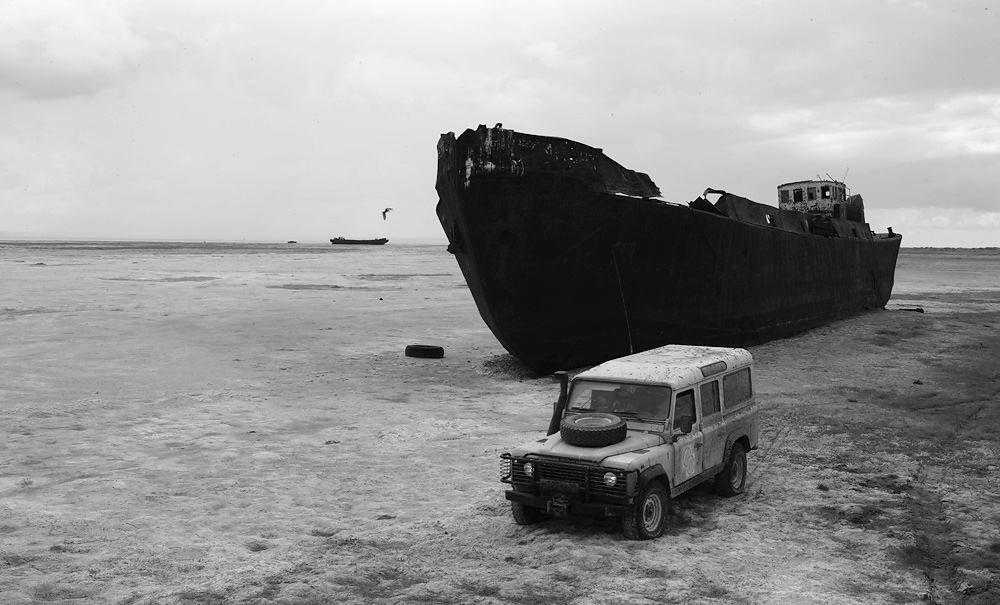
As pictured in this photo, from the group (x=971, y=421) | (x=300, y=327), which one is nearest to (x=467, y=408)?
(x=971, y=421)

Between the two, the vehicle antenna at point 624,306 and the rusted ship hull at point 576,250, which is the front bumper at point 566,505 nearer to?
the rusted ship hull at point 576,250

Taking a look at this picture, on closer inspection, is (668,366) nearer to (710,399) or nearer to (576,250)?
(710,399)

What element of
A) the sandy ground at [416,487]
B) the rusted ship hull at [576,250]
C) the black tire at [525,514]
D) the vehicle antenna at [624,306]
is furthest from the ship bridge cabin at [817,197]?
the black tire at [525,514]

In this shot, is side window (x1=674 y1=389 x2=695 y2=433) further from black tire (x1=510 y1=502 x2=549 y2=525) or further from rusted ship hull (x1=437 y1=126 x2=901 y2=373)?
rusted ship hull (x1=437 y1=126 x2=901 y2=373)

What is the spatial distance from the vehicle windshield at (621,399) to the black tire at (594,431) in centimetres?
35

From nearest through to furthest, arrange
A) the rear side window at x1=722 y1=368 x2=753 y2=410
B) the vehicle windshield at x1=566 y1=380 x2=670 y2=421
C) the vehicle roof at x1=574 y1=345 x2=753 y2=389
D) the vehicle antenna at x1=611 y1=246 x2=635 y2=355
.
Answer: the vehicle windshield at x1=566 y1=380 x2=670 y2=421, the vehicle roof at x1=574 y1=345 x2=753 y2=389, the rear side window at x1=722 y1=368 x2=753 y2=410, the vehicle antenna at x1=611 y1=246 x2=635 y2=355

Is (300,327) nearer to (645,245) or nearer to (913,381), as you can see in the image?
(645,245)

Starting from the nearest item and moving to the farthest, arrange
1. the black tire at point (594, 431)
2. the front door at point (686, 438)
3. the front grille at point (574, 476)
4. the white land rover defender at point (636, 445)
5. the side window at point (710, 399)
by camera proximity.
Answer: the front grille at point (574, 476), the white land rover defender at point (636, 445), the black tire at point (594, 431), the front door at point (686, 438), the side window at point (710, 399)

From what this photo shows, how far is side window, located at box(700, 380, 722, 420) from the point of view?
314 inches

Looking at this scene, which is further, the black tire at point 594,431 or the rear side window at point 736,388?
the rear side window at point 736,388

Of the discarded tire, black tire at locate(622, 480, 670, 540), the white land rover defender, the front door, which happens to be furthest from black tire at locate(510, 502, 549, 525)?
the discarded tire

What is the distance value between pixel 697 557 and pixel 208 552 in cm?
424

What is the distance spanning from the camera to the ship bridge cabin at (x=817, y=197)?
2950 centimetres

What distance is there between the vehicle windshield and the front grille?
941 mm
